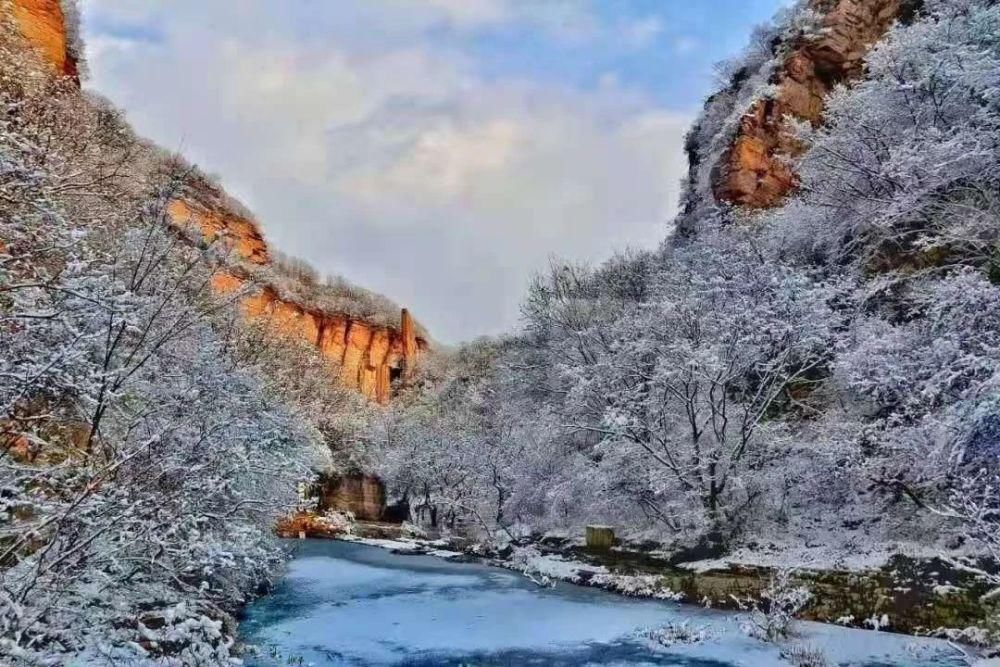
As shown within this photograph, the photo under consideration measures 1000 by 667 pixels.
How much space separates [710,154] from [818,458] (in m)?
21.5

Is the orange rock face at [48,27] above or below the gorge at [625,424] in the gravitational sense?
above

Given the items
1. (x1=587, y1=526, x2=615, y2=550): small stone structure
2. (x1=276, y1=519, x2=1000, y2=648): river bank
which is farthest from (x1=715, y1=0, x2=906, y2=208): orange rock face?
(x1=276, y1=519, x2=1000, y2=648): river bank

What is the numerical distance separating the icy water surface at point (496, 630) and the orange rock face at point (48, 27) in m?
19.7

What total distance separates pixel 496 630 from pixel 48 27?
2561cm

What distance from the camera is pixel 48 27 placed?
23.8m

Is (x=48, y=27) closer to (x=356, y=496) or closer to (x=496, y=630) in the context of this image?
(x=496, y=630)

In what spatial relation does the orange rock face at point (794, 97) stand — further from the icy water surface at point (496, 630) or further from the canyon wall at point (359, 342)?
the canyon wall at point (359, 342)

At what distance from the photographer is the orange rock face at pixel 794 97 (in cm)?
2953

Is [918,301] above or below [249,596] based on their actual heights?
above

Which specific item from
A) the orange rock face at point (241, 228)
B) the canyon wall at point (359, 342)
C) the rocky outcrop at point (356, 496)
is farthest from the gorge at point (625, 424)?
the canyon wall at point (359, 342)

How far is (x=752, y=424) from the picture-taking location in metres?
16.6

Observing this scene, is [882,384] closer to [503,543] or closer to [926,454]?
[926,454]

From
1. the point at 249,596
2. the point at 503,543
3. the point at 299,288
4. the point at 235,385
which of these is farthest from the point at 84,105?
the point at 299,288

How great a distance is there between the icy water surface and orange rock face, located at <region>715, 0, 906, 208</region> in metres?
20.5
